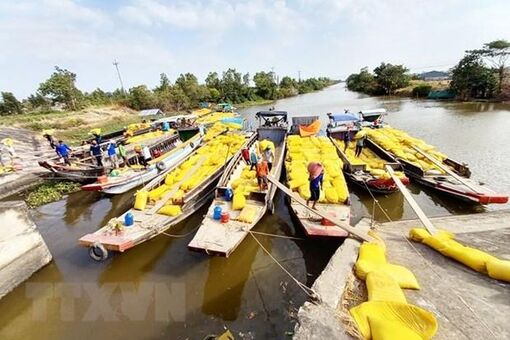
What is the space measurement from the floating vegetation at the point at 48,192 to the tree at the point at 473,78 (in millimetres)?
44626

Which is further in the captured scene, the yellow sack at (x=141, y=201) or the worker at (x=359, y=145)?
the worker at (x=359, y=145)

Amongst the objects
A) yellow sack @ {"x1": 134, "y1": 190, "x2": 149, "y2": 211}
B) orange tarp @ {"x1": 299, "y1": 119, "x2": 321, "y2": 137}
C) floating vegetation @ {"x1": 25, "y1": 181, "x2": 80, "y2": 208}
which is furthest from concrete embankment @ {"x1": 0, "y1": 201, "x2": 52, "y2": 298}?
orange tarp @ {"x1": 299, "y1": 119, "x2": 321, "y2": 137}

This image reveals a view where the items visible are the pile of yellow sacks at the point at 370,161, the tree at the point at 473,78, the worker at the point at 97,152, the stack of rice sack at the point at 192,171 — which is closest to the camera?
the stack of rice sack at the point at 192,171

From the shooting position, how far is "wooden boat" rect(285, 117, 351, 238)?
6.46 metres

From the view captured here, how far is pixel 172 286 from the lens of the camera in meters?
6.28

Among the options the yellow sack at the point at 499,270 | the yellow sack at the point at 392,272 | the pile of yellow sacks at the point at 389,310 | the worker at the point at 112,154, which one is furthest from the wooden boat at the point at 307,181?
the worker at the point at 112,154

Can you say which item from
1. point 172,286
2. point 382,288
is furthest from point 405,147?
point 172,286

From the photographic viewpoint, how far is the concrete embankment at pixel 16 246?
6.04 metres

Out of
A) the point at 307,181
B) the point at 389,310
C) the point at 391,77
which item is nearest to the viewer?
the point at 389,310

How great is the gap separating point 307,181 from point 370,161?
205 inches

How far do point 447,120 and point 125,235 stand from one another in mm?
27406

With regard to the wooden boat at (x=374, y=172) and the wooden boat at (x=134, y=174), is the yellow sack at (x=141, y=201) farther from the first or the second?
the wooden boat at (x=374, y=172)

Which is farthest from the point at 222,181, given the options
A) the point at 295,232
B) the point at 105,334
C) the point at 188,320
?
the point at 105,334

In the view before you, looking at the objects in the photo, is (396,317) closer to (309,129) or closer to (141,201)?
(141,201)
